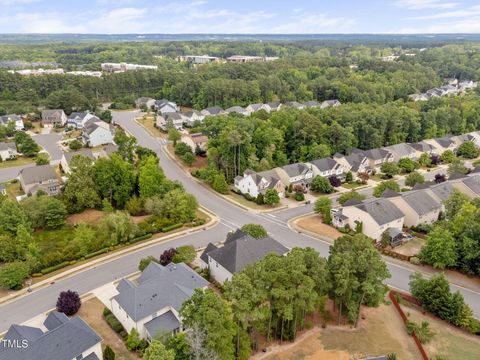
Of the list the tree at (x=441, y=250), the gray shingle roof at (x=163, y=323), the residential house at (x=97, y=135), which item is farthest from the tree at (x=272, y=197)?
the residential house at (x=97, y=135)

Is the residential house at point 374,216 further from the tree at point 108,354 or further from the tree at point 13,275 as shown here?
the tree at point 13,275

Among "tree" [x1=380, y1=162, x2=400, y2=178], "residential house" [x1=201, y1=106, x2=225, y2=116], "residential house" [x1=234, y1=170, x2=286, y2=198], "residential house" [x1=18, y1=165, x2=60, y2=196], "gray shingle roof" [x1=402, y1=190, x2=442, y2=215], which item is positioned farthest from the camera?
"residential house" [x1=201, y1=106, x2=225, y2=116]

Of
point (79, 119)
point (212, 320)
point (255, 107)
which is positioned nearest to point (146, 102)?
point (79, 119)

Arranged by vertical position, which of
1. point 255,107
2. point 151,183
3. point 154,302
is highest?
point 255,107

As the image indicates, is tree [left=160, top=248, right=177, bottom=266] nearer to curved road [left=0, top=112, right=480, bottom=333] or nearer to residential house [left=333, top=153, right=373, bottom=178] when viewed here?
curved road [left=0, top=112, right=480, bottom=333]

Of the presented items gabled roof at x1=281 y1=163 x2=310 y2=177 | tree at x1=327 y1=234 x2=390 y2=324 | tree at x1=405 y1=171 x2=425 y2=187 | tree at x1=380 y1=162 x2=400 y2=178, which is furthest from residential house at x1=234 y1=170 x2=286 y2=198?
tree at x1=327 y1=234 x2=390 y2=324

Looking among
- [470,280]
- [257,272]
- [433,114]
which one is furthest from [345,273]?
[433,114]

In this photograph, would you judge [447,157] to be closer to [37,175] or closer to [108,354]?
[108,354]
